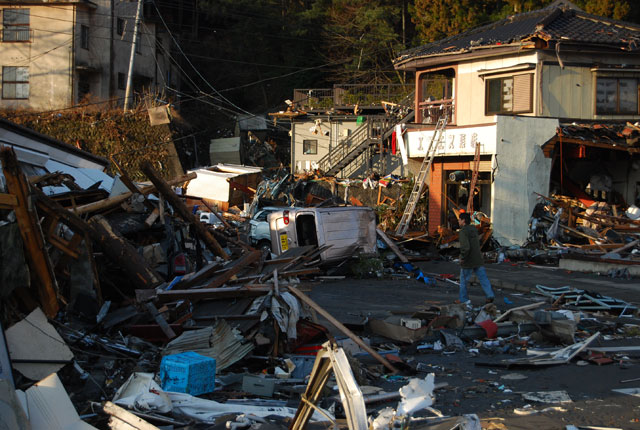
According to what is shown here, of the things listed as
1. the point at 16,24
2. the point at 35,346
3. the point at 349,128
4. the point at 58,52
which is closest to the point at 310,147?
the point at 349,128

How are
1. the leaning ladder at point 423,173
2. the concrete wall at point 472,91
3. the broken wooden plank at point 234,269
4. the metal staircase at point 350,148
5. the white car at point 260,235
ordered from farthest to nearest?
the metal staircase at point 350,148 → the concrete wall at point 472,91 → the leaning ladder at point 423,173 → the white car at point 260,235 → the broken wooden plank at point 234,269

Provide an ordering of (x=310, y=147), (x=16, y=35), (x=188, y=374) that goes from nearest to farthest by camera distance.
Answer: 1. (x=188, y=374)
2. (x=16, y=35)
3. (x=310, y=147)

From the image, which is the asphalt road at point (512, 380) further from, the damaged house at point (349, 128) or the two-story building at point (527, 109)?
the damaged house at point (349, 128)

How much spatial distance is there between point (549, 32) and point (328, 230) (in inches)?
463

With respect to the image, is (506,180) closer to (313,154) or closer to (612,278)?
(612,278)

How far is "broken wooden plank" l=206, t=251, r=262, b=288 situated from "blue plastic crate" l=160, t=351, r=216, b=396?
279 centimetres

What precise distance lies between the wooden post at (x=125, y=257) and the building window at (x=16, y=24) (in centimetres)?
3371

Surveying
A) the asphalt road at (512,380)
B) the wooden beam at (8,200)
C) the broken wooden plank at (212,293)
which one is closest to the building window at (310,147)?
the asphalt road at (512,380)

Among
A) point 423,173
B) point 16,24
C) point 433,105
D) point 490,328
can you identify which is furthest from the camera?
point 16,24

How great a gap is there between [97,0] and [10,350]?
38532mm

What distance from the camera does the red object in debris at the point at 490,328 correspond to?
10102mm

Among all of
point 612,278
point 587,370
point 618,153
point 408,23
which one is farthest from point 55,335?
point 408,23

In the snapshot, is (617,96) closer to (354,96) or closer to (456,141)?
(456,141)

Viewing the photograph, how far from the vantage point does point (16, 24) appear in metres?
39.8
